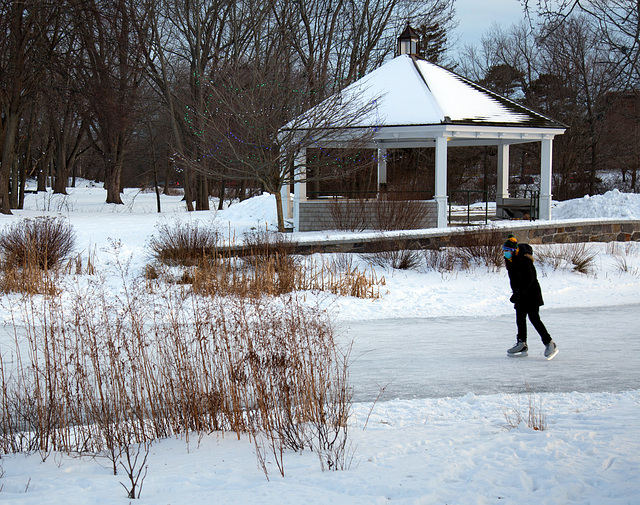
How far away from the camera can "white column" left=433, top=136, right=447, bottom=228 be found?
1727cm

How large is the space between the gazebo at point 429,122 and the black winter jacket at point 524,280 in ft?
32.1

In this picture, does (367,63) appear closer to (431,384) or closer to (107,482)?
(431,384)

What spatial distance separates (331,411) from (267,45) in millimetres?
26940

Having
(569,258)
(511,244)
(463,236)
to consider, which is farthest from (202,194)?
(511,244)

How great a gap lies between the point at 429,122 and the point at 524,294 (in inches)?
411

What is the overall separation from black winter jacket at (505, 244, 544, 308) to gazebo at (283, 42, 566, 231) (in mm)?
9775

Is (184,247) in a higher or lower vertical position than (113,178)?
lower

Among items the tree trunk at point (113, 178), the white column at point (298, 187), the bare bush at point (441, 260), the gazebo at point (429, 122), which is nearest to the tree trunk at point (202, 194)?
the tree trunk at point (113, 178)

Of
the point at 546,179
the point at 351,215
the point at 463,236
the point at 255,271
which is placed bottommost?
the point at 255,271

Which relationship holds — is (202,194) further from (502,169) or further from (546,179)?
(546,179)

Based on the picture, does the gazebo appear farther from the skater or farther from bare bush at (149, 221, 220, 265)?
the skater

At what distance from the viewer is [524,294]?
7352 millimetres

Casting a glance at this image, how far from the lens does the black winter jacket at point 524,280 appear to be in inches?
290

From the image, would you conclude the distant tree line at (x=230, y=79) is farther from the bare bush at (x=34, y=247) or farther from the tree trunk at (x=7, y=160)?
the bare bush at (x=34, y=247)
